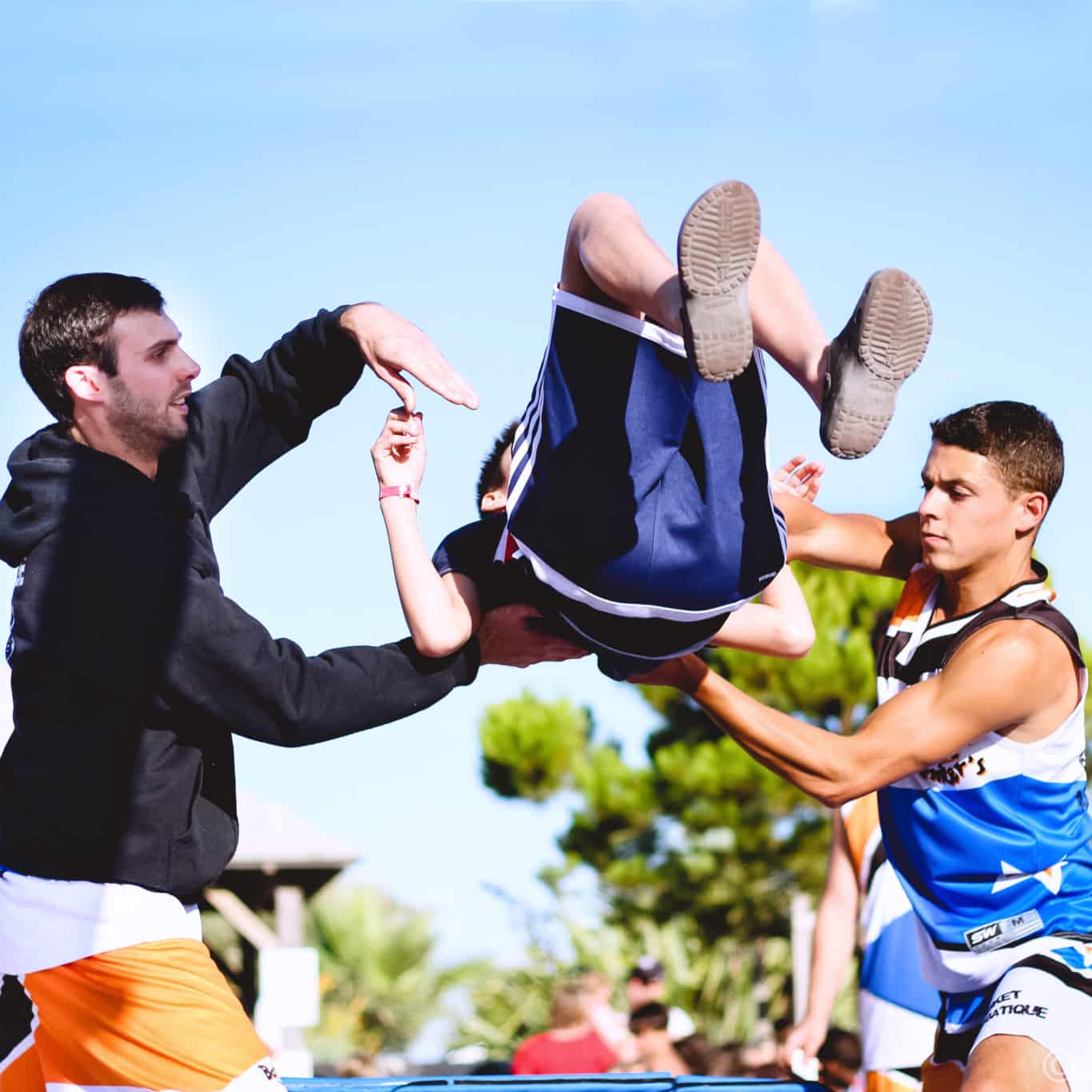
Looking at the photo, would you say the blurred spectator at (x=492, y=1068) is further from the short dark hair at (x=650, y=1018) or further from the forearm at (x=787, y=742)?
the forearm at (x=787, y=742)

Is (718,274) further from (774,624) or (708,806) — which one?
(708,806)

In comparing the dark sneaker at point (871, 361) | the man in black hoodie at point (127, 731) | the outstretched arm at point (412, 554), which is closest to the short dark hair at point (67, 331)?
the man in black hoodie at point (127, 731)

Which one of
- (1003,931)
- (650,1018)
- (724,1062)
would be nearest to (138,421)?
(1003,931)

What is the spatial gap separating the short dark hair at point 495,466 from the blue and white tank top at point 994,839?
129 centimetres

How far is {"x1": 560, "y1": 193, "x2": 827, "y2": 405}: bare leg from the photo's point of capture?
3178 mm

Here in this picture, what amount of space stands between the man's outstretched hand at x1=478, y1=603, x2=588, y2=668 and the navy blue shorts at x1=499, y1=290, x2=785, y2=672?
305 mm

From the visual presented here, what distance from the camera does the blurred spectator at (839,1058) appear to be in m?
6.21

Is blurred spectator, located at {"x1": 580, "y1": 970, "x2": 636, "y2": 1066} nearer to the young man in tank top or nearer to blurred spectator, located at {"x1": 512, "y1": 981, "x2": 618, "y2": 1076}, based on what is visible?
blurred spectator, located at {"x1": 512, "y1": 981, "x2": 618, "y2": 1076}

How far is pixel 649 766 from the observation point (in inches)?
746

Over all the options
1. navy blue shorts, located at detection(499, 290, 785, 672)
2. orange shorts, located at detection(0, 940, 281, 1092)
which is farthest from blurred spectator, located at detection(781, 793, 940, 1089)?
orange shorts, located at detection(0, 940, 281, 1092)

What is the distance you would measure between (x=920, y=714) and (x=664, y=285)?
4.76 ft

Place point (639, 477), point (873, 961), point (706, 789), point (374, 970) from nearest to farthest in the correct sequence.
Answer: point (639, 477) → point (873, 961) → point (706, 789) → point (374, 970)

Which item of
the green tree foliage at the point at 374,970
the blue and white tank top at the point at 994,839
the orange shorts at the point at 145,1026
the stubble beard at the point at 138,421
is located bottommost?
the green tree foliage at the point at 374,970

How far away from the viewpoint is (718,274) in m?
2.97
